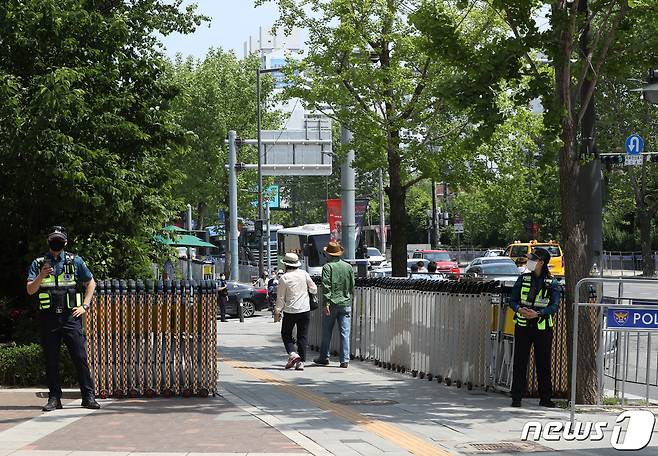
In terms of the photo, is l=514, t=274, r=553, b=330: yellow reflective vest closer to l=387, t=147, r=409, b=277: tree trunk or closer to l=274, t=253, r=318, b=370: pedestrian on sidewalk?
l=274, t=253, r=318, b=370: pedestrian on sidewalk

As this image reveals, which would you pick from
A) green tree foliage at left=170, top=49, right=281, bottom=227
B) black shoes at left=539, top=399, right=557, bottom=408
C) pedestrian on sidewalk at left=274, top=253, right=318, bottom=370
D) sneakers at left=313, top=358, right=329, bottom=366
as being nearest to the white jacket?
pedestrian on sidewalk at left=274, top=253, right=318, bottom=370

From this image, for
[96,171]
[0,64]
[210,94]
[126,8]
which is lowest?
[96,171]

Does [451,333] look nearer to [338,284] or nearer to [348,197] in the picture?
[338,284]

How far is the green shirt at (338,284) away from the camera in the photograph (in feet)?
55.7

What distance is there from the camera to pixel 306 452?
29.7ft

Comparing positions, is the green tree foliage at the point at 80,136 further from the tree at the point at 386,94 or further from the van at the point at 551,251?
the van at the point at 551,251

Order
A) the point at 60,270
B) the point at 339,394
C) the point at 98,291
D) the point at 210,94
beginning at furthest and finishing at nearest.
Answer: the point at 210,94
the point at 339,394
the point at 98,291
the point at 60,270

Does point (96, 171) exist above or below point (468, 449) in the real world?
above

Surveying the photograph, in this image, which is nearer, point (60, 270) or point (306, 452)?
point (306, 452)

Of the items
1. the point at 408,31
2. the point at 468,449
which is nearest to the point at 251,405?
the point at 468,449

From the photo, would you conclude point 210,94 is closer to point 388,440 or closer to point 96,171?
point 96,171

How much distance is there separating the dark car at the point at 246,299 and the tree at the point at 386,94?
45.4 feet

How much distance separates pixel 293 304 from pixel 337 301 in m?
0.94

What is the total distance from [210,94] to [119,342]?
46.0m
